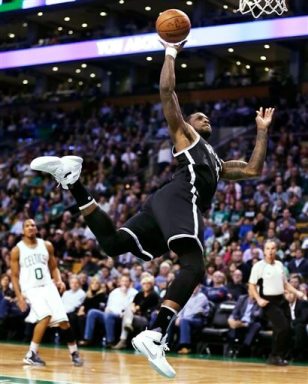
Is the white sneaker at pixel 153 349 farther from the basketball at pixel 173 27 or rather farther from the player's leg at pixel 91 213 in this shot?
the basketball at pixel 173 27

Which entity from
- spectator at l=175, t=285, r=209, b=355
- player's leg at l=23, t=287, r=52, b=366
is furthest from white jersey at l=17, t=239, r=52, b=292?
spectator at l=175, t=285, r=209, b=355

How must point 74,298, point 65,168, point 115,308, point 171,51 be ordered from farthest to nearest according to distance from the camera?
point 74,298 → point 115,308 → point 65,168 → point 171,51

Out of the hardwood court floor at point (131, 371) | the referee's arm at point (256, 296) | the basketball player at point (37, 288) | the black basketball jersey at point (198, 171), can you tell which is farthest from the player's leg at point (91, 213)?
the referee's arm at point (256, 296)

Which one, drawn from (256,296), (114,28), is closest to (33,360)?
(256,296)

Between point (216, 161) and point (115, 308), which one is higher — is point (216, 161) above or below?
above

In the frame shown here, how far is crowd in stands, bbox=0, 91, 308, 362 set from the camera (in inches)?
616

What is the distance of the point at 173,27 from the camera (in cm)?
740

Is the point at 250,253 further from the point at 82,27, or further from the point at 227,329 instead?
the point at 82,27

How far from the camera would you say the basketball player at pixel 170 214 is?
710 cm

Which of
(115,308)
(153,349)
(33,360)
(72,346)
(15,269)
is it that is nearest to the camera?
(153,349)

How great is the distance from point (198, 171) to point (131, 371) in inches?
171

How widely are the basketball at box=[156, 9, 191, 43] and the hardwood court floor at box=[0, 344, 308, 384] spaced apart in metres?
3.84

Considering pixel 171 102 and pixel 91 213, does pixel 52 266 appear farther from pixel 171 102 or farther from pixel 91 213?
pixel 171 102

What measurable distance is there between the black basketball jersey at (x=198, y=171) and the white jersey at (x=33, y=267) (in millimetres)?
5000
